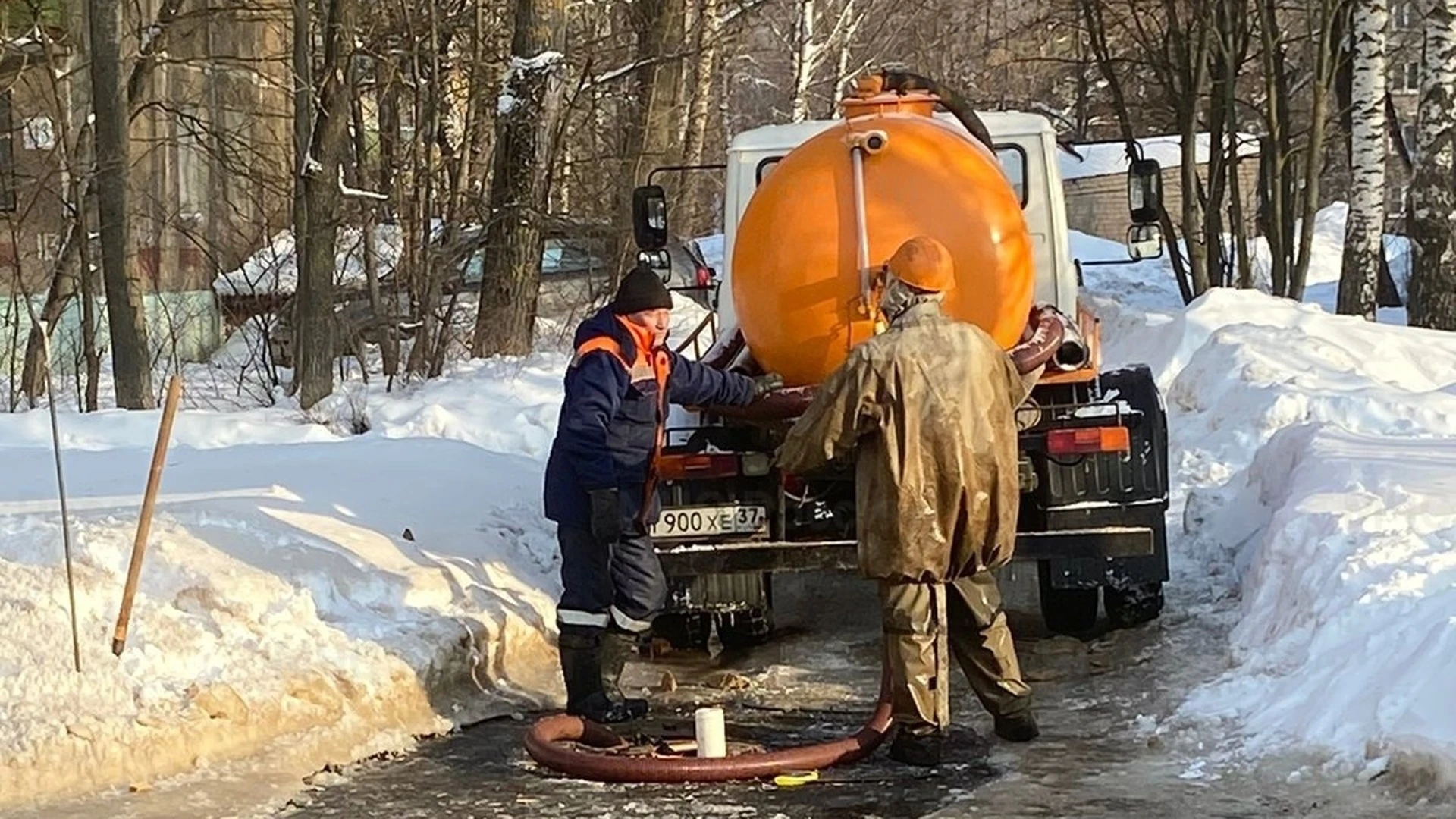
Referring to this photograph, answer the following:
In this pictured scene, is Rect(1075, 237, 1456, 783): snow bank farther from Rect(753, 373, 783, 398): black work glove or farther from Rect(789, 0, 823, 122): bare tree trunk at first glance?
Rect(789, 0, 823, 122): bare tree trunk

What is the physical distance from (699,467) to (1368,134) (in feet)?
39.3

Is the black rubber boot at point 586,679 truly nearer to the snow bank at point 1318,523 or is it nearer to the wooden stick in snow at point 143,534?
the wooden stick in snow at point 143,534

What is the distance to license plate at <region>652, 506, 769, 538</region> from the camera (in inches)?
A: 312

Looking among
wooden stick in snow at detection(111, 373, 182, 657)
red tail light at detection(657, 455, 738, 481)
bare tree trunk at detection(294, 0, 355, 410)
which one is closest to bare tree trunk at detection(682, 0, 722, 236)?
bare tree trunk at detection(294, 0, 355, 410)

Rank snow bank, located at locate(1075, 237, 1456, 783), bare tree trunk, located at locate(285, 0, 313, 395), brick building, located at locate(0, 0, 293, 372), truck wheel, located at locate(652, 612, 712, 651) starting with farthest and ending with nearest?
brick building, located at locate(0, 0, 293, 372)
bare tree trunk, located at locate(285, 0, 313, 395)
truck wheel, located at locate(652, 612, 712, 651)
snow bank, located at locate(1075, 237, 1456, 783)

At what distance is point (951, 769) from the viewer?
21.5ft

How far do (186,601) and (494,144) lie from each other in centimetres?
1070

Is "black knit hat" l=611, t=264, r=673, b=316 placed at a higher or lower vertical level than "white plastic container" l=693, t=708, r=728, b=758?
higher

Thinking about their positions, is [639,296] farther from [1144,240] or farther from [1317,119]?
[1317,119]

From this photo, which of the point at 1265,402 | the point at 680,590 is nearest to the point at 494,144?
the point at 1265,402

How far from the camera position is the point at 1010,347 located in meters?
7.88

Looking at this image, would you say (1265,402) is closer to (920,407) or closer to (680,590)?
(680,590)

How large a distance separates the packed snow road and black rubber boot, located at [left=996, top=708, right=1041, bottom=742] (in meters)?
0.05

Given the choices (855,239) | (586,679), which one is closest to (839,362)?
(855,239)
